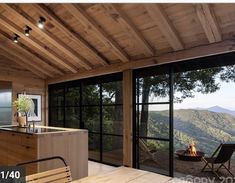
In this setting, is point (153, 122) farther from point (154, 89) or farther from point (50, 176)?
point (50, 176)

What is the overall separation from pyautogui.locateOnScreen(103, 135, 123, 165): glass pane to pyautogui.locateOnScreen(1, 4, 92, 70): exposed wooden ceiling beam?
6.04ft

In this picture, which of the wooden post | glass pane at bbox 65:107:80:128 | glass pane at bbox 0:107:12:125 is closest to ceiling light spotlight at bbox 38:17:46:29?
the wooden post

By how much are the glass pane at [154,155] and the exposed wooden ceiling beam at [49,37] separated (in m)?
2.35

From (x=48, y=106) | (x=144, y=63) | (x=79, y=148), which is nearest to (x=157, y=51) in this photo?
(x=144, y=63)

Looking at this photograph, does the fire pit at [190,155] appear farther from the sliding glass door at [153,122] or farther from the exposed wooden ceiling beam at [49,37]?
the exposed wooden ceiling beam at [49,37]

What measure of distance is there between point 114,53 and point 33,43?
189cm

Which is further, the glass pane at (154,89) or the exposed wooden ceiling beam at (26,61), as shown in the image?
the exposed wooden ceiling beam at (26,61)

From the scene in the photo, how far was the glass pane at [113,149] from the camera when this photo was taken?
17.2 feet

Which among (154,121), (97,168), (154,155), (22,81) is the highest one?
(22,81)

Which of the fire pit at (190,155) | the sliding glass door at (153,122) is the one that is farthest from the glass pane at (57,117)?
the fire pit at (190,155)

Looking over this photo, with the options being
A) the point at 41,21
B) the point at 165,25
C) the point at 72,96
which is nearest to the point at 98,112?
the point at 72,96

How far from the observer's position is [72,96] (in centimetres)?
657

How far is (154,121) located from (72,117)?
9.48ft

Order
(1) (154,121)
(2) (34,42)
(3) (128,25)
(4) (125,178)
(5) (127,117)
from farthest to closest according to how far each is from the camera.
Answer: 1. (2) (34,42)
2. (5) (127,117)
3. (1) (154,121)
4. (3) (128,25)
5. (4) (125,178)
